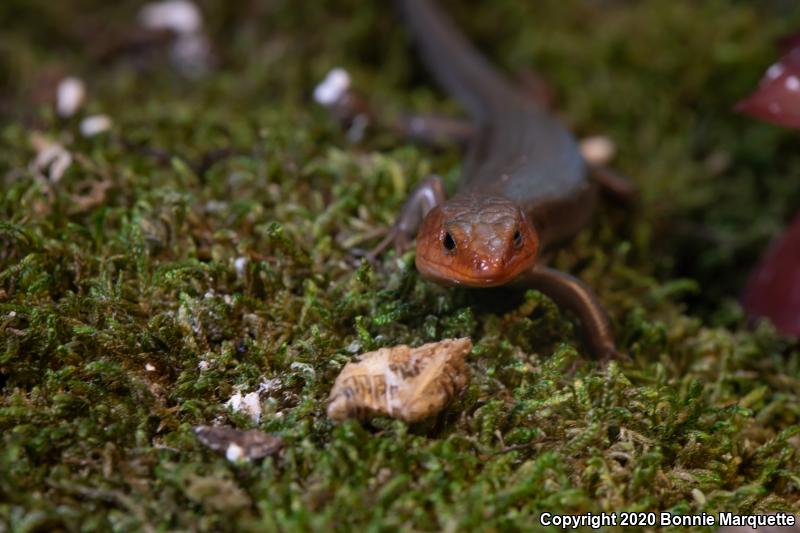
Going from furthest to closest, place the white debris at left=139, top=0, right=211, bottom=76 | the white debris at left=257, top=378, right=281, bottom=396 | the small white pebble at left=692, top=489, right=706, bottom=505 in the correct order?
the white debris at left=139, top=0, right=211, bottom=76 < the white debris at left=257, top=378, right=281, bottom=396 < the small white pebble at left=692, top=489, right=706, bottom=505

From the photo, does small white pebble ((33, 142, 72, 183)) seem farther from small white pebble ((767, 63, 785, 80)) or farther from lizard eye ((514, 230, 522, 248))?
small white pebble ((767, 63, 785, 80))

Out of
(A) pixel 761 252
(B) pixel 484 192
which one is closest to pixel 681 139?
(A) pixel 761 252

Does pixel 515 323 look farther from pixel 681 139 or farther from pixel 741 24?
pixel 741 24

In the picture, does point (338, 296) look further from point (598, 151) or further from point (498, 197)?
point (598, 151)

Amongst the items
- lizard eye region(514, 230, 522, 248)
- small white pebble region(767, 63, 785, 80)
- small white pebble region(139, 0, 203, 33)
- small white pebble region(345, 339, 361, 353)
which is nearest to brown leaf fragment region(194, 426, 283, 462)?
small white pebble region(345, 339, 361, 353)

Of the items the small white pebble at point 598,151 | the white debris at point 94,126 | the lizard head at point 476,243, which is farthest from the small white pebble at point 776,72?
the white debris at point 94,126

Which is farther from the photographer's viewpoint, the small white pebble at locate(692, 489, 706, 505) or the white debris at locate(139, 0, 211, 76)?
the white debris at locate(139, 0, 211, 76)
